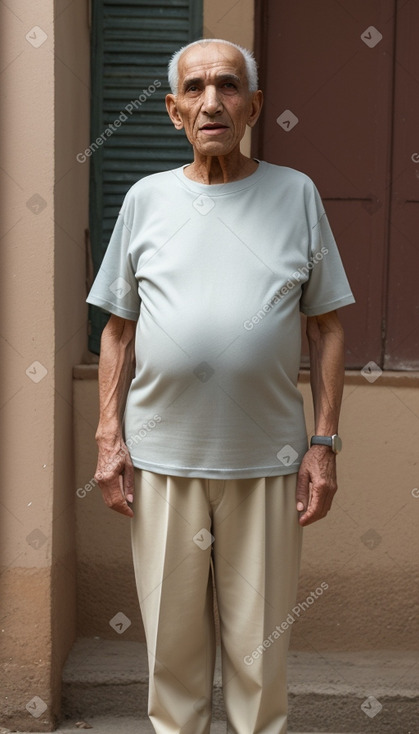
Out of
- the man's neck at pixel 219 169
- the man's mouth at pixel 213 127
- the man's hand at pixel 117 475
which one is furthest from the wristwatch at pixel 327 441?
the man's mouth at pixel 213 127

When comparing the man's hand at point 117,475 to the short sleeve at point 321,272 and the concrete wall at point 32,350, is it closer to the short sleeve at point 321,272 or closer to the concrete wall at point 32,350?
the short sleeve at point 321,272

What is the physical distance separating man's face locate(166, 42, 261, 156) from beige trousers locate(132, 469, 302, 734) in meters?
0.84

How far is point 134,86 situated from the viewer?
Result: 13.3 ft

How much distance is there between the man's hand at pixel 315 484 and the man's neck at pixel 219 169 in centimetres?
72

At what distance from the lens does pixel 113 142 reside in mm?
4078

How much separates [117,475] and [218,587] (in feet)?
1.27

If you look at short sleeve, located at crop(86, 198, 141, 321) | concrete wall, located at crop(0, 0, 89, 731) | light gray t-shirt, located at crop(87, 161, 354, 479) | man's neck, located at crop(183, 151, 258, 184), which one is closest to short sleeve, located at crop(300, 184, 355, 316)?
light gray t-shirt, located at crop(87, 161, 354, 479)

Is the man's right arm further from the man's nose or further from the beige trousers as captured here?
the man's nose

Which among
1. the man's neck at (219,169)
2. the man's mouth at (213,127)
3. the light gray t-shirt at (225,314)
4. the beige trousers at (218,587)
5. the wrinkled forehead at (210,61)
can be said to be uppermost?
the wrinkled forehead at (210,61)

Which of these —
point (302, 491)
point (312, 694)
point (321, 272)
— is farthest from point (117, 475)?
point (312, 694)

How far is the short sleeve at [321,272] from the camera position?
2711mm

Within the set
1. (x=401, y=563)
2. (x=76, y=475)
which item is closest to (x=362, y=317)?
(x=401, y=563)

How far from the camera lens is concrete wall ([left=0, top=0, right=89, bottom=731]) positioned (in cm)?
343

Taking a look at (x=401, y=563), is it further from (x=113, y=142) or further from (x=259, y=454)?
(x=113, y=142)
